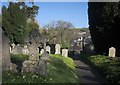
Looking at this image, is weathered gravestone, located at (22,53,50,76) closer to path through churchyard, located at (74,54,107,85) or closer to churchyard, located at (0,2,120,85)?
churchyard, located at (0,2,120,85)

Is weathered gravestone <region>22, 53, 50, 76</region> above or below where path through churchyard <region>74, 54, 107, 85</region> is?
above

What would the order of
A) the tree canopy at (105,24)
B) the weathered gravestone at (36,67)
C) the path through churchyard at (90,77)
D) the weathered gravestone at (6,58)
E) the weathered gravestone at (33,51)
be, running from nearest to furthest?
the weathered gravestone at (36,67) → the path through churchyard at (90,77) → the weathered gravestone at (33,51) → the weathered gravestone at (6,58) → the tree canopy at (105,24)

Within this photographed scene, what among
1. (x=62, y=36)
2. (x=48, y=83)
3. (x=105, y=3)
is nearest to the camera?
(x=48, y=83)

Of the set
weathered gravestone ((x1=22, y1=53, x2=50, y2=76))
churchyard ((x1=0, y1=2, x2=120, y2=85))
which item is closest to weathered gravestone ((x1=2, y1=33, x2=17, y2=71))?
churchyard ((x1=0, y1=2, x2=120, y2=85))

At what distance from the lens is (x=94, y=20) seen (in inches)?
1651

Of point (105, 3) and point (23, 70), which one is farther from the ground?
point (105, 3)

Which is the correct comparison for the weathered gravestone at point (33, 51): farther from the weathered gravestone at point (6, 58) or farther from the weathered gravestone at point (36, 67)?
the weathered gravestone at point (36, 67)

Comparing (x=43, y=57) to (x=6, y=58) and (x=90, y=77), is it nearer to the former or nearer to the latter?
(x=6, y=58)

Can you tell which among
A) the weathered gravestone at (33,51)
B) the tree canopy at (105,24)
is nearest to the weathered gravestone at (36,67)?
the weathered gravestone at (33,51)

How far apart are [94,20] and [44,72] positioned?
2697 centimetres

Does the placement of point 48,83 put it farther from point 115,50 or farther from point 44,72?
point 115,50

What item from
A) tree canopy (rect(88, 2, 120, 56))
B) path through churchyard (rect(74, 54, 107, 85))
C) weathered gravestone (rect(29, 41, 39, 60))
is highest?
tree canopy (rect(88, 2, 120, 56))

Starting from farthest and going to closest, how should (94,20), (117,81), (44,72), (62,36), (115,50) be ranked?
(62,36) → (94,20) → (115,50) → (117,81) → (44,72)

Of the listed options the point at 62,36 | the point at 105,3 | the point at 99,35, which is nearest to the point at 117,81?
the point at 105,3
